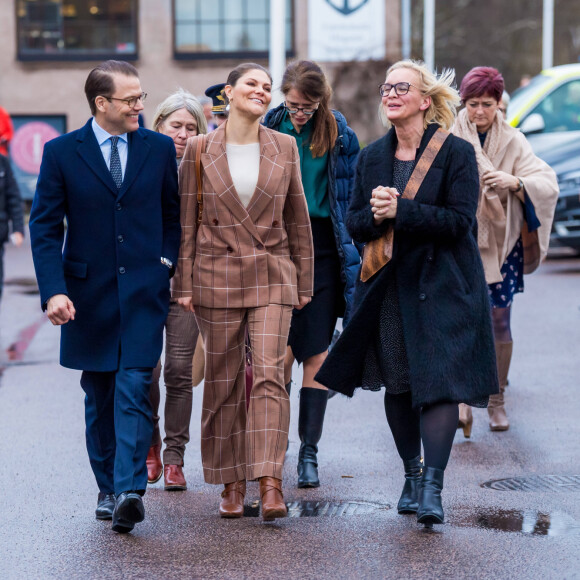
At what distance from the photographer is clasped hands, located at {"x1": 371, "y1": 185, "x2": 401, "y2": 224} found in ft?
16.8

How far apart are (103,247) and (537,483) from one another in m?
2.37

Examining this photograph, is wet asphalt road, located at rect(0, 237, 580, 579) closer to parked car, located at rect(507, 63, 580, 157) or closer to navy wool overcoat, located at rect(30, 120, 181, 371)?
navy wool overcoat, located at rect(30, 120, 181, 371)

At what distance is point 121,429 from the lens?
5.16 m

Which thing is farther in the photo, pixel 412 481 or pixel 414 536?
pixel 412 481

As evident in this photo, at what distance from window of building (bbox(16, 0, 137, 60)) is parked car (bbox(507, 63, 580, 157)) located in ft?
41.4

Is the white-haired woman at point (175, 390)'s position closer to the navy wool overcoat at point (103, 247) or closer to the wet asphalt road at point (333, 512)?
the wet asphalt road at point (333, 512)

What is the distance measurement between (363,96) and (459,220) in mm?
22972

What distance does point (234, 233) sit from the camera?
5.39m

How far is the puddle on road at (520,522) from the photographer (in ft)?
16.7

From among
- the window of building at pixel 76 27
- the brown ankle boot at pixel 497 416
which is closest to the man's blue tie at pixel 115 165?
the brown ankle boot at pixel 497 416

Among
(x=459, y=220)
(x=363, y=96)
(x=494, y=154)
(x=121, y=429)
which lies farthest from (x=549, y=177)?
(x=363, y=96)

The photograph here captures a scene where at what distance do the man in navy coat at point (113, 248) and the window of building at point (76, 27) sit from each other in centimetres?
2317

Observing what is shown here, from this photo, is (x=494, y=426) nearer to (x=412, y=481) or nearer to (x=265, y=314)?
(x=412, y=481)

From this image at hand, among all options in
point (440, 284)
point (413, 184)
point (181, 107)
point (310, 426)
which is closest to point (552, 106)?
point (181, 107)
